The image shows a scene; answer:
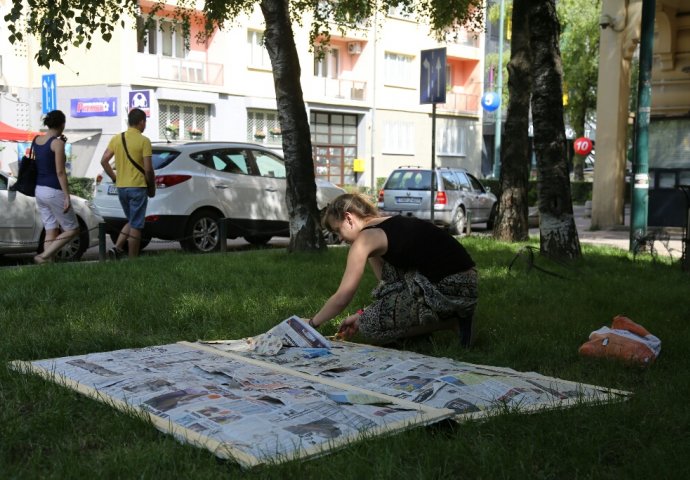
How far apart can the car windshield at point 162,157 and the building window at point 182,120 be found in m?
19.9

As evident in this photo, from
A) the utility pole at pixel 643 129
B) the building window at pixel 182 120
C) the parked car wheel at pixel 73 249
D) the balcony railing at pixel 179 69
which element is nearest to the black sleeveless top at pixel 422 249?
the parked car wheel at pixel 73 249

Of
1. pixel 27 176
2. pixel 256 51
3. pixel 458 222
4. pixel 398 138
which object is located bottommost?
pixel 458 222

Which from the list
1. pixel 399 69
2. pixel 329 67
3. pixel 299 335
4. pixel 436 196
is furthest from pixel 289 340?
pixel 399 69

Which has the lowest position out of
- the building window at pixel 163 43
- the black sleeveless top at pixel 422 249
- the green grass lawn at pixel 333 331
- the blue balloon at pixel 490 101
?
the green grass lawn at pixel 333 331

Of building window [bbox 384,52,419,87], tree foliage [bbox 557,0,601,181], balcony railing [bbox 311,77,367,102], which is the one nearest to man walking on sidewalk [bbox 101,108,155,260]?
balcony railing [bbox 311,77,367,102]

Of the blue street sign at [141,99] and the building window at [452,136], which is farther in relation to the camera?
the building window at [452,136]

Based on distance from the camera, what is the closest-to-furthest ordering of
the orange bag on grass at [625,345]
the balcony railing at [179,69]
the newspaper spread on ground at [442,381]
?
the newspaper spread on ground at [442,381] < the orange bag on grass at [625,345] < the balcony railing at [179,69]

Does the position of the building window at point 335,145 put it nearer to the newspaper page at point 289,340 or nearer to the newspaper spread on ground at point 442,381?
the newspaper page at point 289,340

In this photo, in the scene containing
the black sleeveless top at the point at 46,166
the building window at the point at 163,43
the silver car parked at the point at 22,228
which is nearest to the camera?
the black sleeveless top at the point at 46,166

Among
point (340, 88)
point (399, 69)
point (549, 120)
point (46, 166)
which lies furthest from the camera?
point (399, 69)

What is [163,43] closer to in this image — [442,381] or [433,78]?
[433,78]

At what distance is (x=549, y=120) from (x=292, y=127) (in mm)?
3301

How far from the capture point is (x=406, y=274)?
599 cm

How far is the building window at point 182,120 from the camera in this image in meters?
33.5
